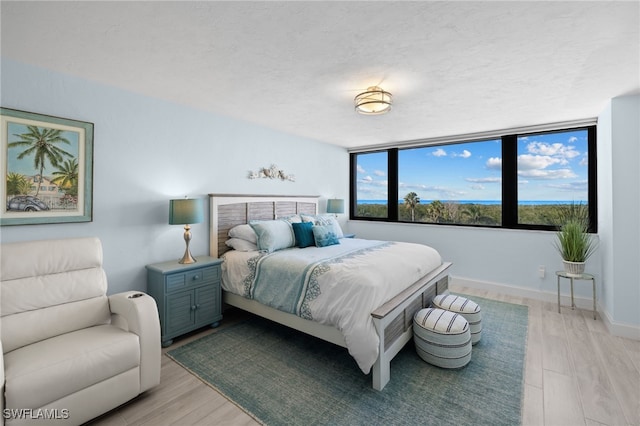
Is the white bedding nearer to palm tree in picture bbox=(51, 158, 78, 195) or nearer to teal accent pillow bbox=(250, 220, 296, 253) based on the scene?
teal accent pillow bbox=(250, 220, 296, 253)

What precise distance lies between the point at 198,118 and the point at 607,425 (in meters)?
4.45

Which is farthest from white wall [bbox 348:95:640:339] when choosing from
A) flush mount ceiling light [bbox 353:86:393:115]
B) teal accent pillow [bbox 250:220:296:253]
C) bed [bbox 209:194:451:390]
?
teal accent pillow [bbox 250:220:296:253]

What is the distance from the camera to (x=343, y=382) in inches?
90.7

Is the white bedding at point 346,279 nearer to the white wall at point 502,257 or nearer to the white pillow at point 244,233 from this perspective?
the white pillow at point 244,233

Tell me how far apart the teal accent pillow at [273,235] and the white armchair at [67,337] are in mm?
1458

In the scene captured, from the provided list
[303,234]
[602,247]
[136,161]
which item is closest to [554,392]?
[602,247]

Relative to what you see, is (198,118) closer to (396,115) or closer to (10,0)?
(10,0)

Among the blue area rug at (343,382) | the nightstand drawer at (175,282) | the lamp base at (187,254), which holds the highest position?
the lamp base at (187,254)

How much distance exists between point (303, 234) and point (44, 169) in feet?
8.34

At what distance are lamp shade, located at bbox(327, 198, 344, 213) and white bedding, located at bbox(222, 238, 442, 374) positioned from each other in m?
1.78

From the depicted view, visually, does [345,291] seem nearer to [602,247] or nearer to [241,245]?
[241,245]

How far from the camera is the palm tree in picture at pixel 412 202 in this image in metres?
5.48

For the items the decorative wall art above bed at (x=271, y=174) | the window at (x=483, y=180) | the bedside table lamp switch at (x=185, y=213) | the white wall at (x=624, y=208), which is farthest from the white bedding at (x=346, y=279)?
the window at (x=483, y=180)

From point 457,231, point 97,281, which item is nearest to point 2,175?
point 97,281
